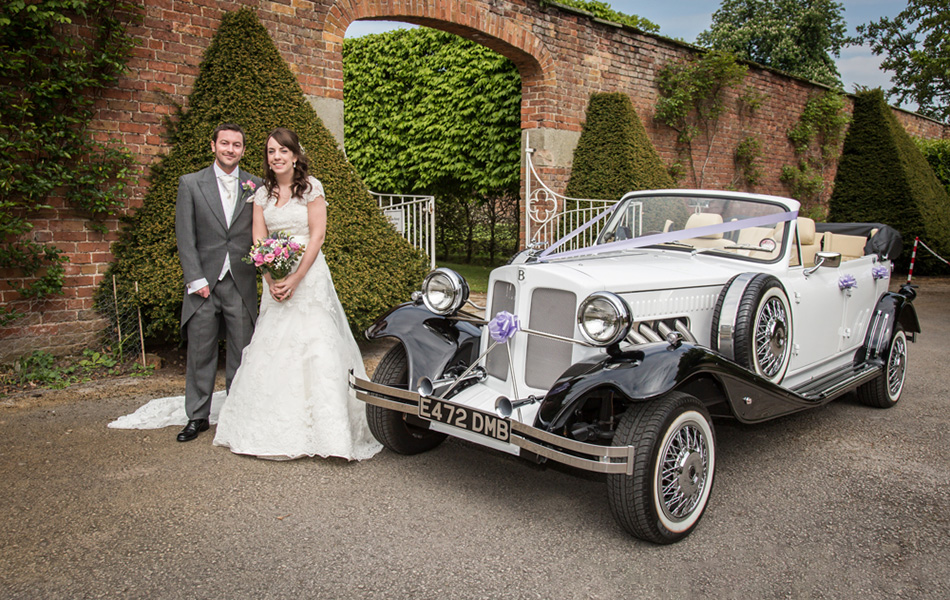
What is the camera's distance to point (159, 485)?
351 centimetres

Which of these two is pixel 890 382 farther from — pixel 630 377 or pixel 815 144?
pixel 815 144

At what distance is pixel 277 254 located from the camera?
387cm

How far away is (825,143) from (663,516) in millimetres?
14989

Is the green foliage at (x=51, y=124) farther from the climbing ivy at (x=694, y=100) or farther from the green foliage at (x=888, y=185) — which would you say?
the green foliage at (x=888, y=185)

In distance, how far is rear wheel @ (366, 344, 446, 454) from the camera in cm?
381

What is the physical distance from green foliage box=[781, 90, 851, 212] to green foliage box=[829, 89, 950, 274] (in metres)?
0.40

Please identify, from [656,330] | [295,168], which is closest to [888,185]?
[656,330]

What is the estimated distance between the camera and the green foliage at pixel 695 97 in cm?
1145

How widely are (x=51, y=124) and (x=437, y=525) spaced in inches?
183

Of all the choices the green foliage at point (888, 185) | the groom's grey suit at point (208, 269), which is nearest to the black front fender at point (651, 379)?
the groom's grey suit at point (208, 269)

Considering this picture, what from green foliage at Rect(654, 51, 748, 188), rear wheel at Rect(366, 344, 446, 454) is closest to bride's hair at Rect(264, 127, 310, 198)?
rear wheel at Rect(366, 344, 446, 454)

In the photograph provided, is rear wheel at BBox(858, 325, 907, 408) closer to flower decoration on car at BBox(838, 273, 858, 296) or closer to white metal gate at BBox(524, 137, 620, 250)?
flower decoration on car at BBox(838, 273, 858, 296)

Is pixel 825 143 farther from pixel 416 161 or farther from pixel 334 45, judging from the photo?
pixel 334 45

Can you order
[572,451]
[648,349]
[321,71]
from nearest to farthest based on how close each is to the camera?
[572,451]
[648,349]
[321,71]
